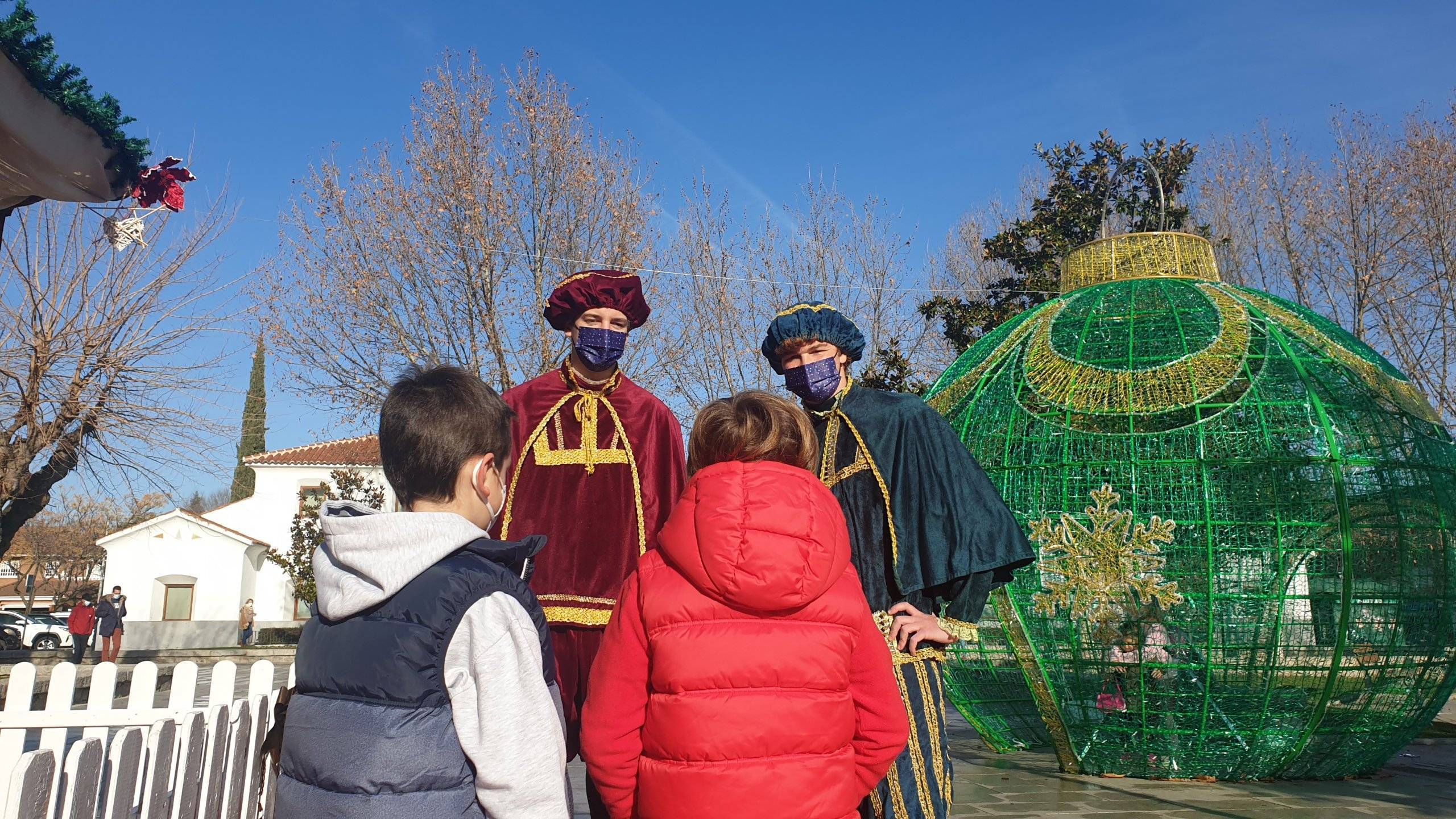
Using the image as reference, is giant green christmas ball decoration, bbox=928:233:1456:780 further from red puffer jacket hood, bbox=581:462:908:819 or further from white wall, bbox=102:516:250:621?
white wall, bbox=102:516:250:621

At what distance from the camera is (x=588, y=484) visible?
3.23m

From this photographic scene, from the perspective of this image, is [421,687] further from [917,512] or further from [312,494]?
[312,494]

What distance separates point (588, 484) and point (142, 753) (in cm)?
136

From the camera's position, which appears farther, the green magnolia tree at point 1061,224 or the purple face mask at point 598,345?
the green magnolia tree at point 1061,224

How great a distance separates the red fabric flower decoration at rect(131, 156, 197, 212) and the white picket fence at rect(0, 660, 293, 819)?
4.76ft

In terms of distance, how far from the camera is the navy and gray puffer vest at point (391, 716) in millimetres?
1723

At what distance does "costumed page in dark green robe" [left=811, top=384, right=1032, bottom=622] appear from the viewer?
2.74m

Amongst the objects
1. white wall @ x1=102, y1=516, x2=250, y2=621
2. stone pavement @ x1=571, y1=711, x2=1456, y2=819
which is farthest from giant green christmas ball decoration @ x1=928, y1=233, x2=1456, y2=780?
white wall @ x1=102, y1=516, x2=250, y2=621

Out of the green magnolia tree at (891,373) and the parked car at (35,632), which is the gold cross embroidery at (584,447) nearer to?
the green magnolia tree at (891,373)

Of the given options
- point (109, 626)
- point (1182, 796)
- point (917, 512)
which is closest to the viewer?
point (917, 512)

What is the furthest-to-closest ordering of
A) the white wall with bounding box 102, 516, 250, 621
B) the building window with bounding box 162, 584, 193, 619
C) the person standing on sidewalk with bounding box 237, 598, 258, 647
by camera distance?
the building window with bounding box 162, 584, 193, 619
the white wall with bounding box 102, 516, 250, 621
the person standing on sidewalk with bounding box 237, 598, 258, 647

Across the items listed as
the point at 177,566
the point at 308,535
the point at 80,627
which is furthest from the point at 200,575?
the point at 80,627

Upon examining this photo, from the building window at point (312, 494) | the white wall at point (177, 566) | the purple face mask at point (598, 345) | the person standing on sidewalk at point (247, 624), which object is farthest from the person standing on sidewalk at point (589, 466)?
the white wall at point (177, 566)

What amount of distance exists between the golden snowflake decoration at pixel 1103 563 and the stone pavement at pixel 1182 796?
981mm
